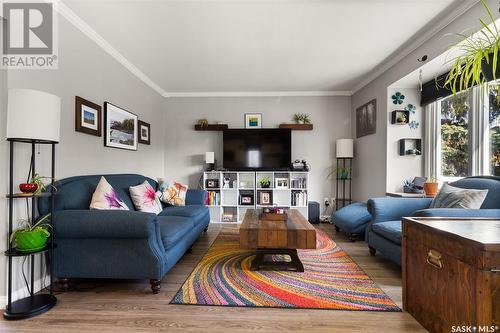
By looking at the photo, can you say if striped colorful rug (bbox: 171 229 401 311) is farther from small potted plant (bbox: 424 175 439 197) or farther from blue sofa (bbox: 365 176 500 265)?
small potted plant (bbox: 424 175 439 197)

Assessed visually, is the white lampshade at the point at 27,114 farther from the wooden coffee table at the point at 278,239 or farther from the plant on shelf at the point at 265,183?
the plant on shelf at the point at 265,183

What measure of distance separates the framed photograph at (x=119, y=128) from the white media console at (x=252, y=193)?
146 centimetres

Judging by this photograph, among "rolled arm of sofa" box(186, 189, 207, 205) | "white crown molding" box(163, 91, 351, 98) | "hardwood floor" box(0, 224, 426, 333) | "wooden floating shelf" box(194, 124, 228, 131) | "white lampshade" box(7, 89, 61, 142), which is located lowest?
"hardwood floor" box(0, 224, 426, 333)

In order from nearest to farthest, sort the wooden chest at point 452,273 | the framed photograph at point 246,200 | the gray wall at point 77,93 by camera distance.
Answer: the wooden chest at point 452,273
the gray wall at point 77,93
the framed photograph at point 246,200

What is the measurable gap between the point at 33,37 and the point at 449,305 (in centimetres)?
353

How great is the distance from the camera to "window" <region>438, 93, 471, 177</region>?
9.75 ft

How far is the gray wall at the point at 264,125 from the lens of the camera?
15.7 ft

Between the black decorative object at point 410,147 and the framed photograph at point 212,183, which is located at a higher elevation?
the black decorative object at point 410,147

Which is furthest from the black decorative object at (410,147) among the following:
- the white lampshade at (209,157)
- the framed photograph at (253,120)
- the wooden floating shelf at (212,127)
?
the white lampshade at (209,157)

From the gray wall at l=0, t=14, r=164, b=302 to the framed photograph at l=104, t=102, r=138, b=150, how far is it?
0.08m

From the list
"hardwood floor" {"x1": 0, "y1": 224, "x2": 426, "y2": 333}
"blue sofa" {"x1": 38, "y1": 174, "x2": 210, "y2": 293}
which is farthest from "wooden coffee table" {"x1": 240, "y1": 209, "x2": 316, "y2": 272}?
"blue sofa" {"x1": 38, "y1": 174, "x2": 210, "y2": 293}

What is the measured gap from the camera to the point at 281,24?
2.53 metres

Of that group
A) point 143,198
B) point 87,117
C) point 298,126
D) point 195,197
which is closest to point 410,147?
point 298,126

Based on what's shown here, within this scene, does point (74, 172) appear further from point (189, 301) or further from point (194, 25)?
point (194, 25)
